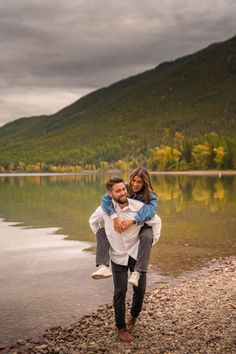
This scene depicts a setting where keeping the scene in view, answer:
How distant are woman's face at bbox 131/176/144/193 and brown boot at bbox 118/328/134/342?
276 centimetres

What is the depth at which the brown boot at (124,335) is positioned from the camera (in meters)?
9.34

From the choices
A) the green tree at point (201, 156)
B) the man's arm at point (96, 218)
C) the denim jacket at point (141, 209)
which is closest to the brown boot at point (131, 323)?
the man's arm at point (96, 218)

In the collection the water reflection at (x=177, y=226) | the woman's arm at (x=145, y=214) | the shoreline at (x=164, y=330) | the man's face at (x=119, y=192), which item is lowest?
the water reflection at (x=177, y=226)

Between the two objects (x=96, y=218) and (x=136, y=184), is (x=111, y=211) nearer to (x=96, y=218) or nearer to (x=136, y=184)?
(x=96, y=218)

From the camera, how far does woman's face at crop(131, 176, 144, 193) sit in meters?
9.11

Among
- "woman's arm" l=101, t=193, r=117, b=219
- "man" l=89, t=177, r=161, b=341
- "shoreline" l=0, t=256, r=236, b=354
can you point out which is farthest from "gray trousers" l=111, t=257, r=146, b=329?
"woman's arm" l=101, t=193, r=117, b=219

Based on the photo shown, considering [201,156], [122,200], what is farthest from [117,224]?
[201,156]

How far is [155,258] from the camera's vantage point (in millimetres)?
19344

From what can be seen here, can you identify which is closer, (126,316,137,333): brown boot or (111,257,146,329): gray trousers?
(111,257,146,329): gray trousers

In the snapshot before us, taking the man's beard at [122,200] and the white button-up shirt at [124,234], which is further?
the white button-up shirt at [124,234]

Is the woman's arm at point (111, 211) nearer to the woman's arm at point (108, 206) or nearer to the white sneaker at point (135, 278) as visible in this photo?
the woman's arm at point (108, 206)

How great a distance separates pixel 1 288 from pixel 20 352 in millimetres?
5696

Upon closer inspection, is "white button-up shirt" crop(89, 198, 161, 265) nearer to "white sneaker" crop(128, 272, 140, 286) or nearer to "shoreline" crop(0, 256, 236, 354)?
"white sneaker" crop(128, 272, 140, 286)

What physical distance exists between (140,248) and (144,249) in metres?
0.08
